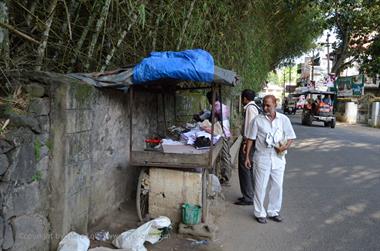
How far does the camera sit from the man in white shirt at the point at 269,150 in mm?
5418

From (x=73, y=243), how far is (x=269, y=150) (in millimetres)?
2777

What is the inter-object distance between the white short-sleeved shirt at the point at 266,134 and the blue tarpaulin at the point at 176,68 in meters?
1.17

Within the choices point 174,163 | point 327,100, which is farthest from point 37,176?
point 327,100

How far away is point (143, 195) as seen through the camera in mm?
5238

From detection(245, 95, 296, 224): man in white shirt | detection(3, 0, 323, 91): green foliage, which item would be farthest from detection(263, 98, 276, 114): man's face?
detection(3, 0, 323, 91): green foliage

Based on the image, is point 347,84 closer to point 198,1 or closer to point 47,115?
point 198,1

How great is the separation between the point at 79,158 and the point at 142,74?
1.23 metres

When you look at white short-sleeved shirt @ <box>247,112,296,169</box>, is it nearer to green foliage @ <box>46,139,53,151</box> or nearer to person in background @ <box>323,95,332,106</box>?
green foliage @ <box>46,139,53,151</box>

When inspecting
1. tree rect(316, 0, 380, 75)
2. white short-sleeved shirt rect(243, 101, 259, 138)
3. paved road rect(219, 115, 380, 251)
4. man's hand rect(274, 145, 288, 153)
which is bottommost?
paved road rect(219, 115, 380, 251)

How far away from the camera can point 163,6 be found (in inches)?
212

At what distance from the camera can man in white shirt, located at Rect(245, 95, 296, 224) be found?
213 inches

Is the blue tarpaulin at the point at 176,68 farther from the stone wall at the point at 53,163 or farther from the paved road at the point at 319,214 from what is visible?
the paved road at the point at 319,214

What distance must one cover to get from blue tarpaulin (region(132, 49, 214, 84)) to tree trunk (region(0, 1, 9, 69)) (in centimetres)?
145

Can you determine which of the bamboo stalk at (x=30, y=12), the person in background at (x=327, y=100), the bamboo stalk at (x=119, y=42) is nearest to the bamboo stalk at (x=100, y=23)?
the bamboo stalk at (x=119, y=42)
